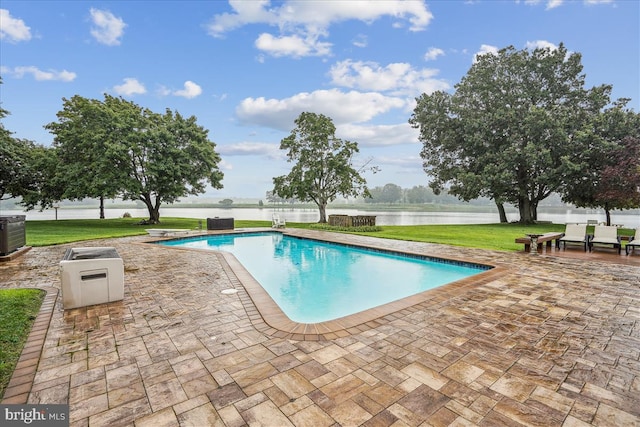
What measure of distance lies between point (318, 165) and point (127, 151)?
41.9ft

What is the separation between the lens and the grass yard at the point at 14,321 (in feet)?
8.46

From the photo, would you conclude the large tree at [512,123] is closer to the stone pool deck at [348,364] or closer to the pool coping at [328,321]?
the pool coping at [328,321]

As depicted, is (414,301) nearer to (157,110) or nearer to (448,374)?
(448,374)

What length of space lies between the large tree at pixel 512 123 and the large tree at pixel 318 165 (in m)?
7.83

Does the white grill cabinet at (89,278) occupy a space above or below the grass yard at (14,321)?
above

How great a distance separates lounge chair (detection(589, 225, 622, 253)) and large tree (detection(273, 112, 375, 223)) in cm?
1559

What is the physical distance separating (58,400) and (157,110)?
77.8ft

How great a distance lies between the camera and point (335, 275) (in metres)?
7.78

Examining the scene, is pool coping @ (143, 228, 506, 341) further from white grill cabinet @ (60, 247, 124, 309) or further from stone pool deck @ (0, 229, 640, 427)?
white grill cabinet @ (60, 247, 124, 309)

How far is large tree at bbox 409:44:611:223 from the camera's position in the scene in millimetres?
19578

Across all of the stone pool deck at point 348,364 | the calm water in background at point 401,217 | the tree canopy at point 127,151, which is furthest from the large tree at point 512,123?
the tree canopy at point 127,151

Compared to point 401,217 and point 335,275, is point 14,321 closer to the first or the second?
point 335,275

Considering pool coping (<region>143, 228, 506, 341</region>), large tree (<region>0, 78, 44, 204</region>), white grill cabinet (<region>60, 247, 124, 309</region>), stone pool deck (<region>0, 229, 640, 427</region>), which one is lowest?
pool coping (<region>143, 228, 506, 341</region>)

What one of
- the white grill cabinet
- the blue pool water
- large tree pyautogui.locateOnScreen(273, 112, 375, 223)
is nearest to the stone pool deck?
the white grill cabinet
